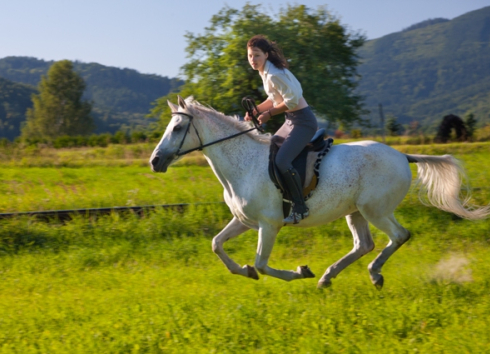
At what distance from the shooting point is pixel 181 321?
5.59 meters

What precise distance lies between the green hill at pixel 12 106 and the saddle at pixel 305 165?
10470 centimetres

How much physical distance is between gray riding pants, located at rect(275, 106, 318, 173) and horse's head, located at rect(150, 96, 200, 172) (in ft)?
3.12

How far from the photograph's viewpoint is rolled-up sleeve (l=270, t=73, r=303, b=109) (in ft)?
19.7

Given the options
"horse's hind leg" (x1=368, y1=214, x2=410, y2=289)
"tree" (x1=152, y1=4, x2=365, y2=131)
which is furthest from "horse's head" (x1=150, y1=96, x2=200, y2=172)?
"tree" (x1=152, y1=4, x2=365, y2=131)

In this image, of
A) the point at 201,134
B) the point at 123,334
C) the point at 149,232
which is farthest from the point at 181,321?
the point at 149,232

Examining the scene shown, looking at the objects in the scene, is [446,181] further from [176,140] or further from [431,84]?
[431,84]

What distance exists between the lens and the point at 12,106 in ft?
368

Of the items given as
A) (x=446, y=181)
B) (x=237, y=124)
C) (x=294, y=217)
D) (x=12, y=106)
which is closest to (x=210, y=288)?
(x=294, y=217)

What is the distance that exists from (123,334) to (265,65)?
3093 millimetres

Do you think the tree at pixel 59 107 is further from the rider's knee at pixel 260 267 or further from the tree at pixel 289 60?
the rider's knee at pixel 260 267

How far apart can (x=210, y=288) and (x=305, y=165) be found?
1.98m

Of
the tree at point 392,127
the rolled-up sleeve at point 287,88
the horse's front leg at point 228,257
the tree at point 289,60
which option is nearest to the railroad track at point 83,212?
the horse's front leg at point 228,257

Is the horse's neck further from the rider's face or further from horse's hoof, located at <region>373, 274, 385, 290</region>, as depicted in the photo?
horse's hoof, located at <region>373, 274, 385, 290</region>

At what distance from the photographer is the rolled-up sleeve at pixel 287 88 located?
6000 millimetres
